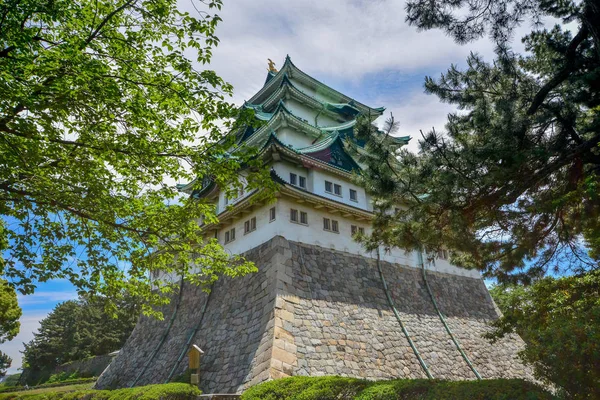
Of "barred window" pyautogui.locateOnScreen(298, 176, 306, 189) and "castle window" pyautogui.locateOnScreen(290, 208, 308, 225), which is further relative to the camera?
"barred window" pyautogui.locateOnScreen(298, 176, 306, 189)

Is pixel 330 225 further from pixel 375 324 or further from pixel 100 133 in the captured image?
pixel 100 133

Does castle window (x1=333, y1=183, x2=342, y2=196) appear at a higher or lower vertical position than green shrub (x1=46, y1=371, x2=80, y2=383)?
higher

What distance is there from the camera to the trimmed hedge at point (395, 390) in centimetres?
500

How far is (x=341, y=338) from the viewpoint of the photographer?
536 inches

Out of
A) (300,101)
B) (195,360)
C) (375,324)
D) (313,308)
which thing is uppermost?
(300,101)

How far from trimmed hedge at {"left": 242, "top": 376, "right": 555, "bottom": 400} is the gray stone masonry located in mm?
2407

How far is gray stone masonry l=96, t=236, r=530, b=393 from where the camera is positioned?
1246cm

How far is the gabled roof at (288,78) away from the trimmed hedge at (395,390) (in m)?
19.5

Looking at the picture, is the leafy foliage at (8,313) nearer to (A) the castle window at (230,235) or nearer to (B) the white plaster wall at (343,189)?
(A) the castle window at (230,235)

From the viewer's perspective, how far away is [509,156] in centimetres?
678

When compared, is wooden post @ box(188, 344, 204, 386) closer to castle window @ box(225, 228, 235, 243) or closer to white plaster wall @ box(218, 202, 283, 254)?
white plaster wall @ box(218, 202, 283, 254)

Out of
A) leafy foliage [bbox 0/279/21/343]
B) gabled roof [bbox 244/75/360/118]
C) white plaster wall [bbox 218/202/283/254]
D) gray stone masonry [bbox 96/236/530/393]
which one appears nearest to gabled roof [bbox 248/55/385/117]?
gabled roof [bbox 244/75/360/118]

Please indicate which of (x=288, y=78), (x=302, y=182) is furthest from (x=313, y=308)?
(x=288, y=78)

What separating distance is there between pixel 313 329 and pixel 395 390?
7153 millimetres
